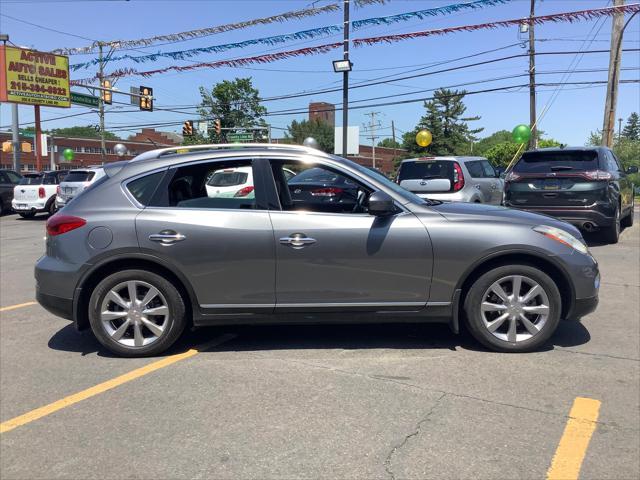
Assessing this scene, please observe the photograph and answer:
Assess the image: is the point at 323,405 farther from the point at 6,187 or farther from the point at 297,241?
the point at 6,187

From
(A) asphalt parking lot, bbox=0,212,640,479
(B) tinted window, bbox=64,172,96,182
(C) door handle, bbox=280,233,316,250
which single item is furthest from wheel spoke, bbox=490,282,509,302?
(B) tinted window, bbox=64,172,96,182

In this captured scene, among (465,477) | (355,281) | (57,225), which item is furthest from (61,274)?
(465,477)

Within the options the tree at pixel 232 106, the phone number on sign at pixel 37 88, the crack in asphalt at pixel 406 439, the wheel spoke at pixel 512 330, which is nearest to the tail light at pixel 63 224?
the crack in asphalt at pixel 406 439

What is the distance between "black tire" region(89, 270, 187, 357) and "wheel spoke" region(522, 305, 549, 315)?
281 cm

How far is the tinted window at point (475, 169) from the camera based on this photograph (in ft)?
37.8

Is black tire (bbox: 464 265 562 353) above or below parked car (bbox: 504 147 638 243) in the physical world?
below

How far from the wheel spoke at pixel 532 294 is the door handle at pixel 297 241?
176 cm

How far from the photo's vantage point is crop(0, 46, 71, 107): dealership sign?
30.1 meters

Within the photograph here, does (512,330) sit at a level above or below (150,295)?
below

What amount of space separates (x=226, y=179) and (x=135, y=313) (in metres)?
1.94

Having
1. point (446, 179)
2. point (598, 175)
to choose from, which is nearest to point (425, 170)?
point (446, 179)

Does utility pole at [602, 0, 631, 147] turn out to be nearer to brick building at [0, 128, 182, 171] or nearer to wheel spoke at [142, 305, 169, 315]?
wheel spoke at [142, 305, 169, 315]

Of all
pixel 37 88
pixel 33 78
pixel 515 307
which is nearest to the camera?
pixel 515 307

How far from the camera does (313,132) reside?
8619 centimetres
